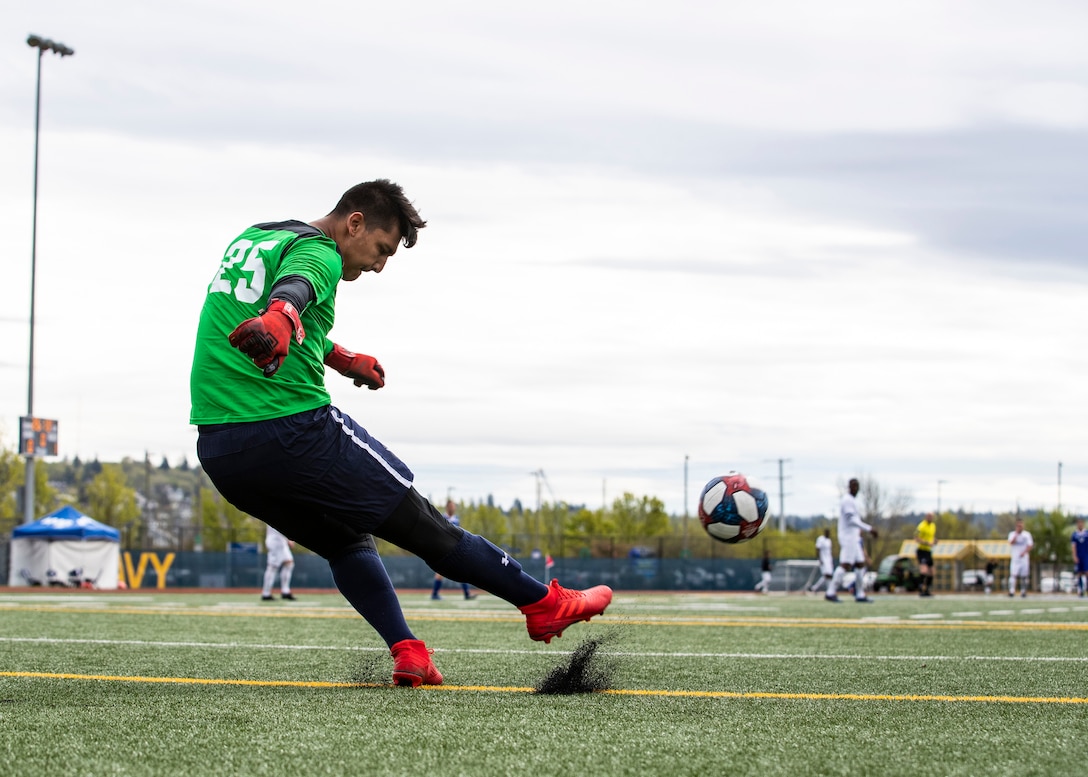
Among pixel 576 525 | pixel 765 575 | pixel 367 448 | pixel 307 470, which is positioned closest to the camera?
pixel 307 470

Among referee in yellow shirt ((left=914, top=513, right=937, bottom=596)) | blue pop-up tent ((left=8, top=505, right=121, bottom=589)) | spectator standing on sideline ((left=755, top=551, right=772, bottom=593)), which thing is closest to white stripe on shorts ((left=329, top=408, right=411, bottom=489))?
referee in yellow shirt ((left=914, top=513, right=937, bottom=596))

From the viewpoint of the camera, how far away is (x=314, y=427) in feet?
13.6

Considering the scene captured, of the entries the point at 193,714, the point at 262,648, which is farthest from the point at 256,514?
the point at 262,648

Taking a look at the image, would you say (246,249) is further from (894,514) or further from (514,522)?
(514,522)

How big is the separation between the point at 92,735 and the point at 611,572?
41.2 m

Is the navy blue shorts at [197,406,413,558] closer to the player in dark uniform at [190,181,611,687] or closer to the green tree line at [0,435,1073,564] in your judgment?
the player in dark uniform at [190,181,611,687]

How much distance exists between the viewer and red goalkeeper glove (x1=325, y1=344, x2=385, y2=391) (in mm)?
5004

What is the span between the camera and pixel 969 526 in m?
105

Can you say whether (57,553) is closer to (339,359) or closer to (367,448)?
(339,359)

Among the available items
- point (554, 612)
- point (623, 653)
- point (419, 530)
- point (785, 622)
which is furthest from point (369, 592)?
point (785, 622)

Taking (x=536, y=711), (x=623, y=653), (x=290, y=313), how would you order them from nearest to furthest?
(x=290, y=313) → (x=536, y=711) → (x=623, y=653)

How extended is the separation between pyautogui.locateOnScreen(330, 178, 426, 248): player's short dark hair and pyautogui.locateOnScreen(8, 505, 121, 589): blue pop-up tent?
28.1m

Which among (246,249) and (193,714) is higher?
(246,249)

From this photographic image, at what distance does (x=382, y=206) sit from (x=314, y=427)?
881 millimetres
